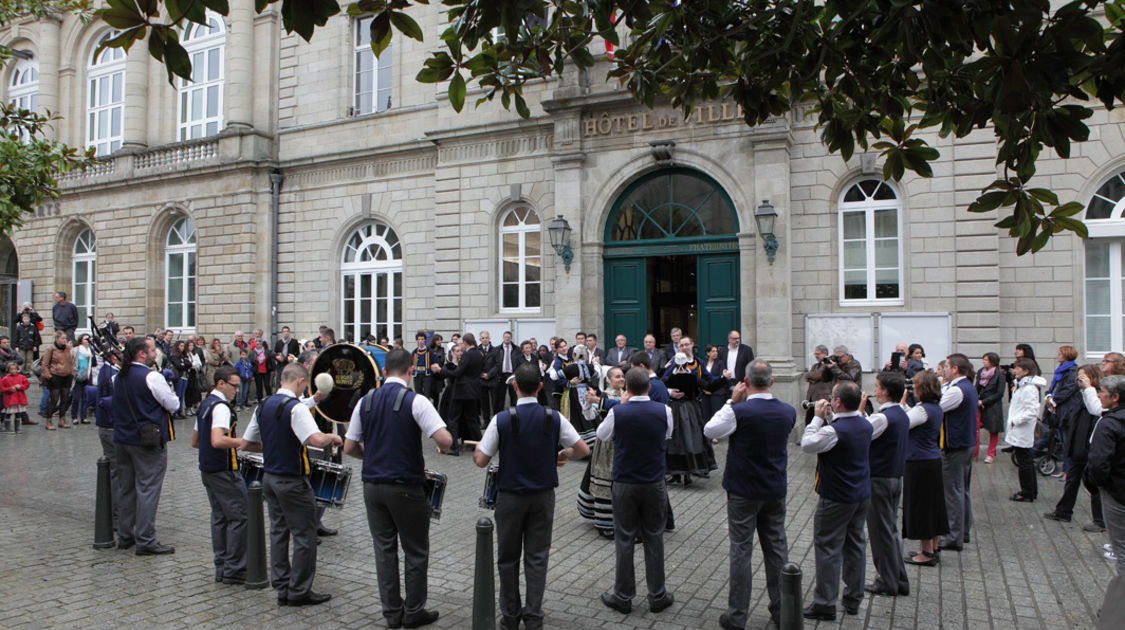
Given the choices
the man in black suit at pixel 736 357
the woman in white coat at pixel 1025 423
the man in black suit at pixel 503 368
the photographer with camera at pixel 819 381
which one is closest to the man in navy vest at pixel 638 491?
the photographer with camera at pixel 819 381

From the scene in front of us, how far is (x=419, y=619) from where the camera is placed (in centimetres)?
525

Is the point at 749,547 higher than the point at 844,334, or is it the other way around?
the point at 844,334

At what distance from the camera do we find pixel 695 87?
21.0 ft

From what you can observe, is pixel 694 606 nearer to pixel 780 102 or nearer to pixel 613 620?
pixel 613 620

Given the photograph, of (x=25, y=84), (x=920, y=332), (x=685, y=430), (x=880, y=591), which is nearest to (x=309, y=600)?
(x=880, y=591)

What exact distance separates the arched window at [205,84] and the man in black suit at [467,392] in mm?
15725

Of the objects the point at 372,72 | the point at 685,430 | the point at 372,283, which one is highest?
the point at 372,72

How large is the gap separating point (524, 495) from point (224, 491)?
2.81 meters

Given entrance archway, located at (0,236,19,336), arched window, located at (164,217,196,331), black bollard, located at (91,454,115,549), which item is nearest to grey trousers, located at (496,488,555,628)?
black bollard, located at (91,454,115,549)

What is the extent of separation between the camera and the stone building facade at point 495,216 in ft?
44.9

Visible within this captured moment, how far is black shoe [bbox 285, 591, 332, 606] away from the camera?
5.60m

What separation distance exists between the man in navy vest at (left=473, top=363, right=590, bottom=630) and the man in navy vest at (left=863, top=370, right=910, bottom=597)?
2651mm

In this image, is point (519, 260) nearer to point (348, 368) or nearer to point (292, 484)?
point (348, 368)

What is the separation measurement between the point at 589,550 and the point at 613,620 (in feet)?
5.52
